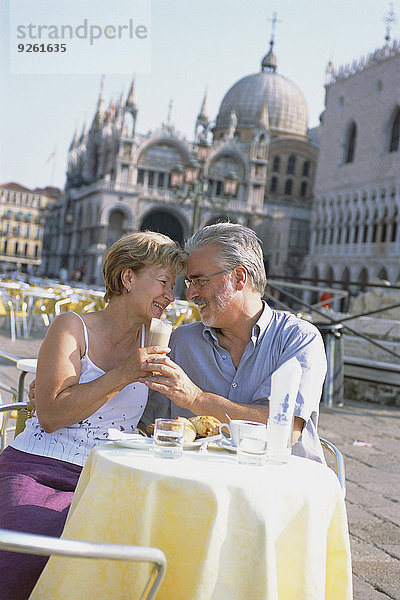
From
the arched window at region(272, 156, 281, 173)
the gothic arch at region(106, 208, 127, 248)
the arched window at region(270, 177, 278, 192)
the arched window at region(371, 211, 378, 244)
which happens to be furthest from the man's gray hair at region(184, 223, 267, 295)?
the arched window at region(272, 156, 281, 173)

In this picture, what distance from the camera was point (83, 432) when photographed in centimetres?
223

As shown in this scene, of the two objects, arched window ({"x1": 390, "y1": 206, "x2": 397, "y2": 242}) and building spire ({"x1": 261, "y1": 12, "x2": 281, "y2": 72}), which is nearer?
arched window ({"x1": 390, "y1": 206, "x2": 397, "y2": 242})

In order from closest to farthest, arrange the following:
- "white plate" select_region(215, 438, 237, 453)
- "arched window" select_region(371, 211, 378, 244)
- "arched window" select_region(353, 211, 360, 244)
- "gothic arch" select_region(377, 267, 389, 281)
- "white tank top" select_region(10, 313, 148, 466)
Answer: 1. "white plate" select_region(215, 438, 237, 453)
2. "white tank top" select_region(10, 313, 148, 466)
3. "gothic arch" select_region(377, 267, 389, 281)
4. "arched window" select_region(371, 211, 378, 244)
5. "arched window" select_region(353, 211, 360, 244)

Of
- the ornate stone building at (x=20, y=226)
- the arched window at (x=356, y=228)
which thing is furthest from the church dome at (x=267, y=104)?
the ornate stone building at (x=20, y=226)

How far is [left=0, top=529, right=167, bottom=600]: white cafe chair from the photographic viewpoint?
1.27 metres

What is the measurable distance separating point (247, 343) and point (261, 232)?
168 feet

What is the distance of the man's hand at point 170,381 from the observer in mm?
2104

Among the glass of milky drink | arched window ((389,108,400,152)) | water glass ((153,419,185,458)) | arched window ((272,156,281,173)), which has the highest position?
arched window ((272,156,281,173))

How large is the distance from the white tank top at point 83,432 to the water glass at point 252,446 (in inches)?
25.5

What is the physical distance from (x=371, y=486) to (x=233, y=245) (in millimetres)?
2117

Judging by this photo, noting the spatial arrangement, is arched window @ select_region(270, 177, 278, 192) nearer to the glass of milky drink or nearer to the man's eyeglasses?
the man's eyeglasses

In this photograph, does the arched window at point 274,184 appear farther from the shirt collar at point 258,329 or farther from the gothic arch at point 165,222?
the shirt collar at point 258,329

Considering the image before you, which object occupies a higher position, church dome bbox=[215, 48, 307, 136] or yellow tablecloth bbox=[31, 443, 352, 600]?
church dome bbox=[215, 48, 307, 136]

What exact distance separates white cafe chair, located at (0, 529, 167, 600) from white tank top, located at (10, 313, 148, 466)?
0.83 meters
